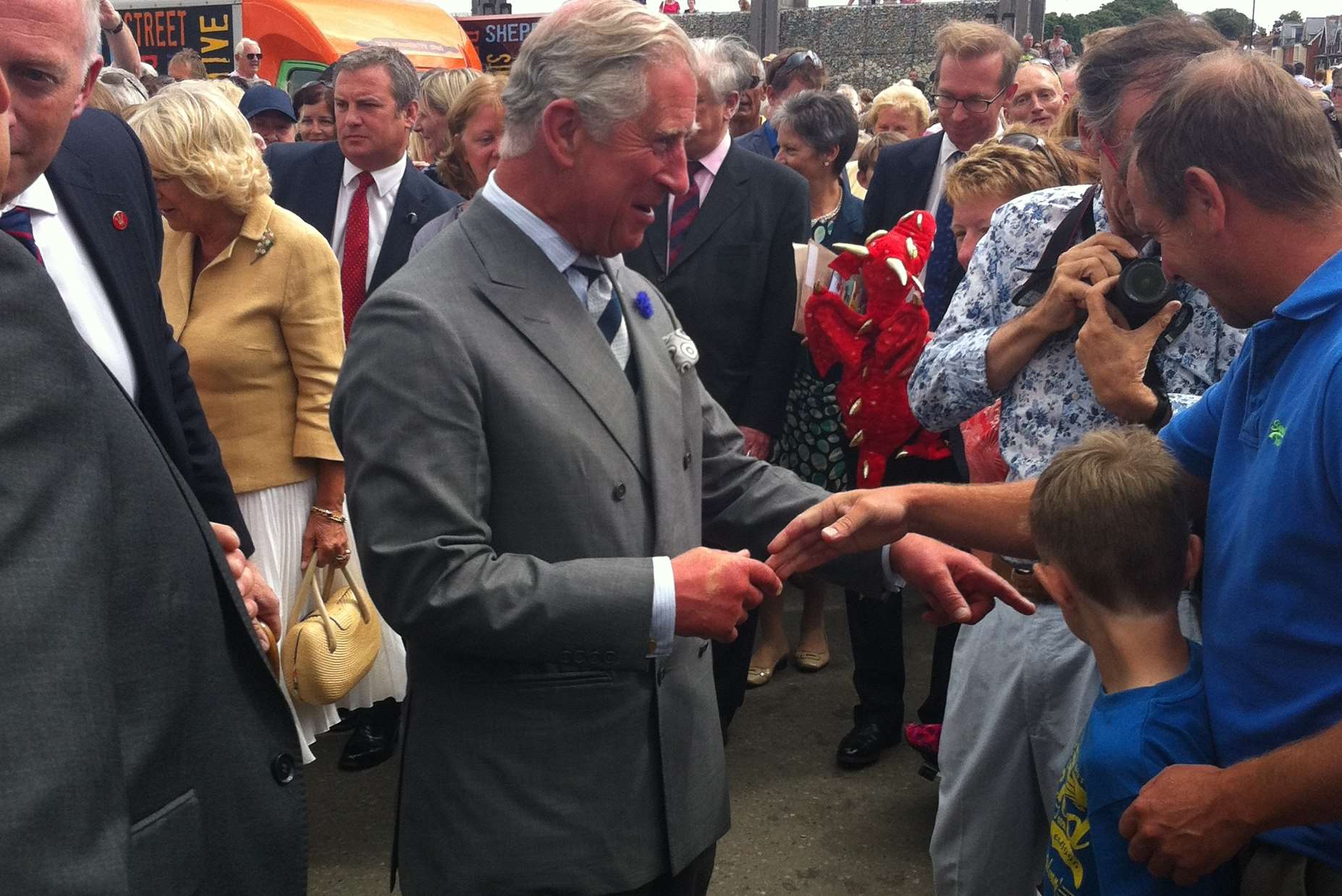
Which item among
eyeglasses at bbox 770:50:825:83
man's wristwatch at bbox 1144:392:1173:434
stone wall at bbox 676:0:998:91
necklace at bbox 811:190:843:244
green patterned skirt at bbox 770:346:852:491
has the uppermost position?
man's wristwatch at bbox 1144:392:1173:434

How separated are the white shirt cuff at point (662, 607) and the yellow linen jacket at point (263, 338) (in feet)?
6.45

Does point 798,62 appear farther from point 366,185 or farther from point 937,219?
point 366,185

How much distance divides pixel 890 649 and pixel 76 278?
112 inches

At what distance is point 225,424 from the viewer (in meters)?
3.62

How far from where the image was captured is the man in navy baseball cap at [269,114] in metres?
7.34

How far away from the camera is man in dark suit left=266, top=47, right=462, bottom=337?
4.56 metres

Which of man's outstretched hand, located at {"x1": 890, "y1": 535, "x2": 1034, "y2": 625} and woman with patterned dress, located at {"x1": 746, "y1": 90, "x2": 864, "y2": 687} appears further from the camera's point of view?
woman with patterned dress, located at {"x1": 746, "y1": 90, "x2": 864, "y2": 687}

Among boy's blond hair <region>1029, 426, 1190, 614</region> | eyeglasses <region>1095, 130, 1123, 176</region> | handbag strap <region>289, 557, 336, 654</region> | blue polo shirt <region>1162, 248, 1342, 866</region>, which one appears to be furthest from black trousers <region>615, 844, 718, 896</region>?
handbag strap <region>289, 557, 336, 654</region>

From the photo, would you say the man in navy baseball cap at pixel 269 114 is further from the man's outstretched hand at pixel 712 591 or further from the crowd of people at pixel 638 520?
the man's outstretched hand at pixel 712 591

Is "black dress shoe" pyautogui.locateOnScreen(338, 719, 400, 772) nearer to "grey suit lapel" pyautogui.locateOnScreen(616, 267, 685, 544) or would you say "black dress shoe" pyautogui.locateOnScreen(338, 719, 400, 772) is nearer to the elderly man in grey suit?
the elderly man in grey suit

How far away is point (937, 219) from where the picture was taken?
4508 millimetres

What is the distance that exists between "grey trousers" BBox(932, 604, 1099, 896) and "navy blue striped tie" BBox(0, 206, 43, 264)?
198 centimetres

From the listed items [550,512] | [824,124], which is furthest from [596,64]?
[824,124]

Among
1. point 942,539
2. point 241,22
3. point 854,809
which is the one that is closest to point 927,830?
point 854,809
